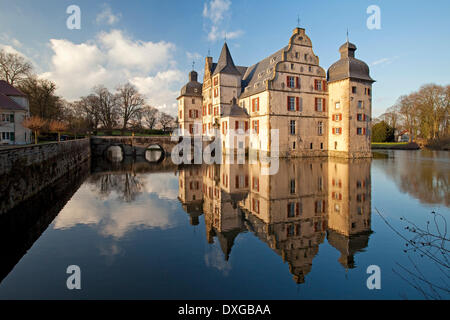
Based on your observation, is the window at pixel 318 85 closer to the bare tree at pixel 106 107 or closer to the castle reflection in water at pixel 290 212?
the castle reflection in water at pixel 290 212

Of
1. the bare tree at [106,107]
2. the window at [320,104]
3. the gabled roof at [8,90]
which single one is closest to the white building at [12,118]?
the gabled roof at [8,90]

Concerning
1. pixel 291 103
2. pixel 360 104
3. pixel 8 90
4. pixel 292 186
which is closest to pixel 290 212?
pixel 292 186

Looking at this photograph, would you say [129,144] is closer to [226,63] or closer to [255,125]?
[226,63]

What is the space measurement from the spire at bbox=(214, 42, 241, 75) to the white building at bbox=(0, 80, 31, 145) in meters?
24.4

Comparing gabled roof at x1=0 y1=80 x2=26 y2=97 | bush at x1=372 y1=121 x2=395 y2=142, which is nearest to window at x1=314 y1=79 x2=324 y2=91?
bush at x1=372 y1=121 x2=395 y2=142

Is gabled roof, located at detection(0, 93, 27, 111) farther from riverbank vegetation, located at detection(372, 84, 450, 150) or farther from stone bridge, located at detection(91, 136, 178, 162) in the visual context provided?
riverbank vegetation, located at detection(372, 84, 450, 150)

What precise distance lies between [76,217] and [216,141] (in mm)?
25981

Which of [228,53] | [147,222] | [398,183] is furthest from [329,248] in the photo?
[228,53]

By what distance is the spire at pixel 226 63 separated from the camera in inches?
1361

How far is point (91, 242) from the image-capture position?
712 cm

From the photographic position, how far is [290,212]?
9.65 metres

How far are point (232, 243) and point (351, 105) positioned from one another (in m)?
26.7
